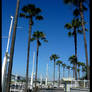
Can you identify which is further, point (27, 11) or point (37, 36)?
point (37, 36)

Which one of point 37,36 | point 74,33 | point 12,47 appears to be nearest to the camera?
point 12,47

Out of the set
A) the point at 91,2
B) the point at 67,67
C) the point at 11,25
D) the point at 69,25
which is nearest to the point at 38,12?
the point at 69,25

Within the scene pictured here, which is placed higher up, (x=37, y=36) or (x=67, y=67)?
(x=37, y=36)

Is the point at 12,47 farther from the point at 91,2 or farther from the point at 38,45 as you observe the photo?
Answer: the point at 38,45

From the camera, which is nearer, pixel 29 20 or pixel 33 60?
pixel 29 20

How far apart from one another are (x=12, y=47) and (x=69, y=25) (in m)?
19.3

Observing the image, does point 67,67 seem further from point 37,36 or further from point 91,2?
point 91,2

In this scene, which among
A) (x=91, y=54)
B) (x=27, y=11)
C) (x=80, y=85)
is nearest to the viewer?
(x=91, y=54)

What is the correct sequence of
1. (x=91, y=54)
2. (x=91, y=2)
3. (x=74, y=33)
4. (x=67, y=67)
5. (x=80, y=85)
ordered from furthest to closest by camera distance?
1. (x=67, y=67)
2. (x=74, y=33)
3. (x=80, y=85)
4. (x=91, y=2)
5. (x=91, y=54)

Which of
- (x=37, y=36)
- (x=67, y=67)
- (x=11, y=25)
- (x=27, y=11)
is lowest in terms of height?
(x=67, y=67)

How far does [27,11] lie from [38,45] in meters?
10.7

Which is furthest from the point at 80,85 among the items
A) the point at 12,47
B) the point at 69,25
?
the point at 69,25

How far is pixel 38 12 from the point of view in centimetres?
2325

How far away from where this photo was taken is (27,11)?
73.9 ft
